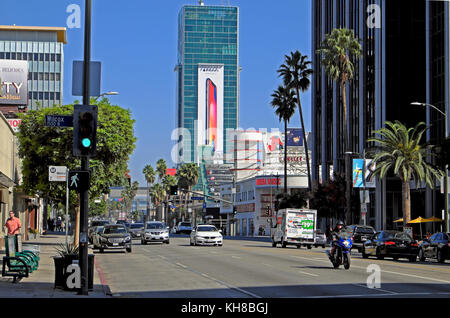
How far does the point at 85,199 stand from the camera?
16.2 metres

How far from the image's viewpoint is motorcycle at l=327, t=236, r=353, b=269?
27.0 meters

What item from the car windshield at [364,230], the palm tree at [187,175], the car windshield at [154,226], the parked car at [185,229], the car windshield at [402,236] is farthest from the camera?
the palm tree at [187,175]

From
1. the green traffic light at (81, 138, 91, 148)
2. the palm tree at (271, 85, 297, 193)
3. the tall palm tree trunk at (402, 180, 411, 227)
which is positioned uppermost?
the palm tree at (271, 85, 297, 193)

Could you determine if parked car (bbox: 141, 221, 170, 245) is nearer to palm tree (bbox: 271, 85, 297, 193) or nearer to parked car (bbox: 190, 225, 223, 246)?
parked car (bbox: 190, 225, 223, 246)

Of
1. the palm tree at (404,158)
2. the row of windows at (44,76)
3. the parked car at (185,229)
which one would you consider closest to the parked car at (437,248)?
the palm tree at (404,158)

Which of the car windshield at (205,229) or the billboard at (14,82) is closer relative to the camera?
the car windshield at (205,229)

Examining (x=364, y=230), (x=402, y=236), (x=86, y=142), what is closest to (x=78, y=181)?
(x=86, y=142)

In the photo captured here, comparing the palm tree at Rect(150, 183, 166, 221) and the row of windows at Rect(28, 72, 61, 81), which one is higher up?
the row of windows at Rect(28, 72, 61, 81)

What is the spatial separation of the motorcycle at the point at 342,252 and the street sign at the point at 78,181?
1346 centimetres

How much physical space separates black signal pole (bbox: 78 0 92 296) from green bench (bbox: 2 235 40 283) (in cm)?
372

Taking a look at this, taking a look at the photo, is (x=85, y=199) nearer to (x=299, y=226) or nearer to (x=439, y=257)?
(x=439, y=257)

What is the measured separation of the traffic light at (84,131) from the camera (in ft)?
53.0

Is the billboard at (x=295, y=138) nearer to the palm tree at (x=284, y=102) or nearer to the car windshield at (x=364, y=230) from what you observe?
the palm tree at (x=284, y=102)

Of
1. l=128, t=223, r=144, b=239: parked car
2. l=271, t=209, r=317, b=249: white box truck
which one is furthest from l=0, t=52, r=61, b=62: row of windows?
l=271, t=209, r=317, b=249: white box truck
